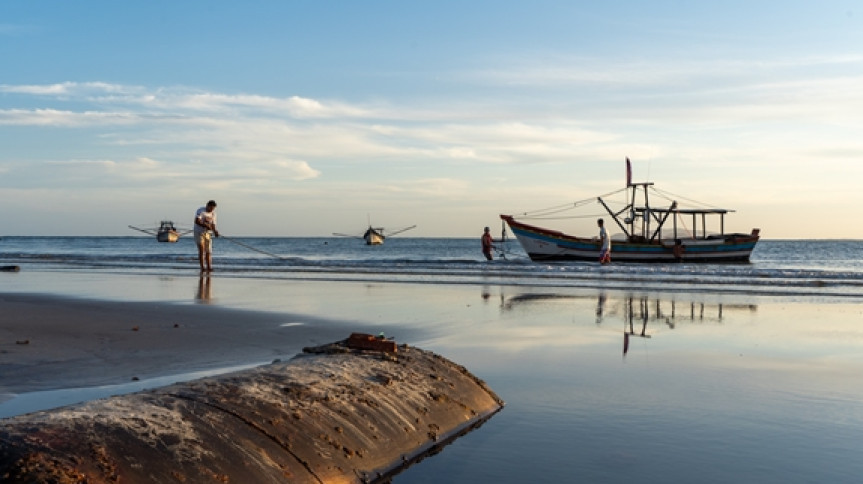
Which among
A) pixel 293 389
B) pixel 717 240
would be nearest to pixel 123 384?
pixel 293 389

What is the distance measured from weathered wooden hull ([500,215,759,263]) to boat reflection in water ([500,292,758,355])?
2255 cm

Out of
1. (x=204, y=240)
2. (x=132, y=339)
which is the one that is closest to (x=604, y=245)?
(x=204, y=240)

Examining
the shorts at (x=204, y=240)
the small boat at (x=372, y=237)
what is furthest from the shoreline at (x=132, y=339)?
the small boat at (x=372, y=237)

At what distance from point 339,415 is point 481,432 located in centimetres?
132

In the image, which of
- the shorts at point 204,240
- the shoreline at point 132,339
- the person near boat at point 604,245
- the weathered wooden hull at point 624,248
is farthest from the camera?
the weathered wooden hull at point 624,248

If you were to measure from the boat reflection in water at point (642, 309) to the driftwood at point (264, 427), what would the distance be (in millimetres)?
4425

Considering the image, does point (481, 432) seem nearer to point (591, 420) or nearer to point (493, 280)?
point (591, 420)

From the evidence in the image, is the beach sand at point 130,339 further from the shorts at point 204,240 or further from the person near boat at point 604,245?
the person near boat at point 604,245

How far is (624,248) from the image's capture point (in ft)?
132

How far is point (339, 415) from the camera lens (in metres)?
4.20

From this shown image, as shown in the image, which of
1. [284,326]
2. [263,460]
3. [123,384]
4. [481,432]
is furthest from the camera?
[284,326]

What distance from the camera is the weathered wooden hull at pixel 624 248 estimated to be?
39.9 metres

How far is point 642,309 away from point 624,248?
26791 millimetres

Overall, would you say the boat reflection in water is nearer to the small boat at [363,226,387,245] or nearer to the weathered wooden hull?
the weathered wooden hull
